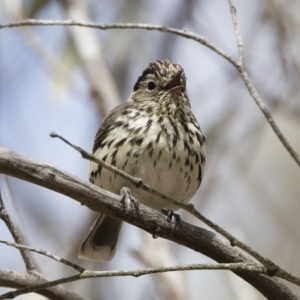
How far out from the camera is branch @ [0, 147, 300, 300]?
7.76 ft

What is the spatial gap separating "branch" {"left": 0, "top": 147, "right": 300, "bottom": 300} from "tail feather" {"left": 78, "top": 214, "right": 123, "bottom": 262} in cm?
121

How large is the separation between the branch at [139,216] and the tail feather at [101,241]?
1215 mm

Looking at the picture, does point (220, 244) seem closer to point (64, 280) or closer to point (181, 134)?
point (64, 280)

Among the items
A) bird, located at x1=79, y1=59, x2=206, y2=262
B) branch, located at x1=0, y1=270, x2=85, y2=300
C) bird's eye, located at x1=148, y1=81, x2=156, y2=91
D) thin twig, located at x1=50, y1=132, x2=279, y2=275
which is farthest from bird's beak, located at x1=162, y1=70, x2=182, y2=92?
thin twig, located at x1=50, y1=132, x2=279, y2=275

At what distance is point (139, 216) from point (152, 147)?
0.87m

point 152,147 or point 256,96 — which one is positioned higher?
point 152,147

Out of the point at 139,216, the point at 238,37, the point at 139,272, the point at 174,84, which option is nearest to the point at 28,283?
the point at 139,216

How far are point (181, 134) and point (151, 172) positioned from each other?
30 centimetres

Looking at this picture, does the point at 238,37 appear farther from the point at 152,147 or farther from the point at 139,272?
the point at 139,272

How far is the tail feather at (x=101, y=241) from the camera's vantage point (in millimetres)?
4012

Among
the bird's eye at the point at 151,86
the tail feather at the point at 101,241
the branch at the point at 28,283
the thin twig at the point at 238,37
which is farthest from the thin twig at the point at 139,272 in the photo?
the bird's eye at the point at 151,86

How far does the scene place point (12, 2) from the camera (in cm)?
514

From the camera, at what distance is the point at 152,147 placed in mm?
3604

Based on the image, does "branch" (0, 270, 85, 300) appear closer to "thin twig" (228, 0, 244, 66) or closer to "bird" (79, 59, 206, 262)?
"bird" (79, 59, 206, 262)
